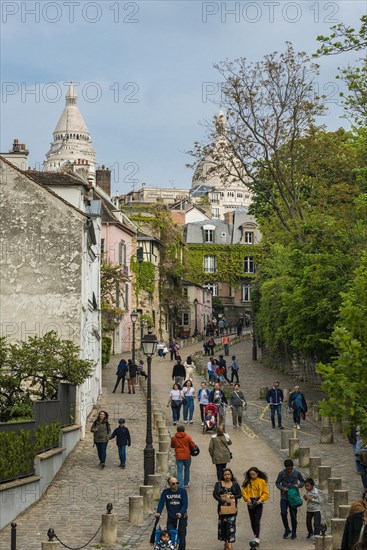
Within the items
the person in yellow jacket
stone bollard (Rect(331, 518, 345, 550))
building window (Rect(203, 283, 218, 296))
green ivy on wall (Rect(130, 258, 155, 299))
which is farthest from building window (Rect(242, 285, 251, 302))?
stone bollard (Rect(331, 518, 345, 550))

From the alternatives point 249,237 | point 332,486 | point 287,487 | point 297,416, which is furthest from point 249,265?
point 287,487

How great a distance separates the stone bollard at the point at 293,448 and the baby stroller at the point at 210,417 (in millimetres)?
4155

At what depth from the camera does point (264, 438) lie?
32.1m

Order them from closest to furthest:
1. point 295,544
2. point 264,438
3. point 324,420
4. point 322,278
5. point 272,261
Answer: point 295,544
point 264,438
point 324,420
point 322,278
point 272,261

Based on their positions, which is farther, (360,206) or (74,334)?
(360,206)

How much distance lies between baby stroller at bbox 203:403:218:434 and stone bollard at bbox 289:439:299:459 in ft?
13.6

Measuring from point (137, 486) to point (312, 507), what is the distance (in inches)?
271

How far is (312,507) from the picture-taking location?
65.3ft

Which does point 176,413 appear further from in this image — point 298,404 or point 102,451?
point 102,451

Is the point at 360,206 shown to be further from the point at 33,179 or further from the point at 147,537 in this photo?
the point at 147,537

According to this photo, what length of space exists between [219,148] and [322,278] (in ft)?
27.1

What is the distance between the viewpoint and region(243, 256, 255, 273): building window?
103756mm

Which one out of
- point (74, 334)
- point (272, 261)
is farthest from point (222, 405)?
point (272, 261)

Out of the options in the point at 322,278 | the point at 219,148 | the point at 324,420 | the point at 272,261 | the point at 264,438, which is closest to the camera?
the point at 264,438
